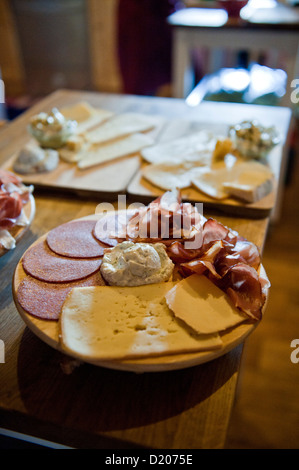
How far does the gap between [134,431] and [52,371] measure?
0.65ft

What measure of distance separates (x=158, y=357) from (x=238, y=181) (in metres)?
0.71

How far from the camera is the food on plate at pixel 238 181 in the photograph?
1186 millimetres

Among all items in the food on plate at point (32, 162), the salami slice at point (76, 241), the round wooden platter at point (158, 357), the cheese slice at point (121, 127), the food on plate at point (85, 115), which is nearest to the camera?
the round wooden platter at point (158, 357)

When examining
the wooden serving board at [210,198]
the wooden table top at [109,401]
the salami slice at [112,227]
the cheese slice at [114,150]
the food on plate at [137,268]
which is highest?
the food on plate at [137,268]

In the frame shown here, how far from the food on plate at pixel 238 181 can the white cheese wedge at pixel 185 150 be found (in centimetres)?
9

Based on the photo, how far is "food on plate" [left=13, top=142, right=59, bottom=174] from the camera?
1.33m

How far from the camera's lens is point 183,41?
7.73 feet

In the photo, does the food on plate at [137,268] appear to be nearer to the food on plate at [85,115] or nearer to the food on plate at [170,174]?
the food on plate at [170,174]

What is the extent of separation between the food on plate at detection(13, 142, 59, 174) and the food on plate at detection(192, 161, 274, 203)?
488 mm

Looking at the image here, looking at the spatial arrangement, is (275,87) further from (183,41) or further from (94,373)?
(94,373)

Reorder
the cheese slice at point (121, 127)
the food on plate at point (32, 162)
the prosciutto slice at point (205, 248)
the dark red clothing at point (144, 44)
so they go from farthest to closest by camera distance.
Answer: the dark red clothing at point (144, 44)
the cheese slice at point (121, 127)
the food on plate at point (32, 162)
the prosciutto slice at point (205, 248)

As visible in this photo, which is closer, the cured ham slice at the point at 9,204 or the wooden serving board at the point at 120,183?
the cured ham slice at the point at 9,204

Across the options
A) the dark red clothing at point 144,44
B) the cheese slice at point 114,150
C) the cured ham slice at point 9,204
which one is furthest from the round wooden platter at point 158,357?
the dark red clothing at point 144,44
